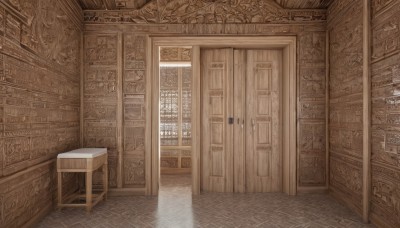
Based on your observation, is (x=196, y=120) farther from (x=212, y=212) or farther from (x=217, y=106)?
(x=212, y=212)

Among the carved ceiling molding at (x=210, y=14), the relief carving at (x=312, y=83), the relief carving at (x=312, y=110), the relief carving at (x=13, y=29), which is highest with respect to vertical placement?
the carved ceiling molding at (x=210, y=14)

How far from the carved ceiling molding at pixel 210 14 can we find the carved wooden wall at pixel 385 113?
1.44m

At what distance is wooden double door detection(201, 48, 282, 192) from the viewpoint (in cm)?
462

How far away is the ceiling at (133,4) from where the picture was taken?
4.26 meters

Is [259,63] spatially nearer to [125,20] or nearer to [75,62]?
[125,20]

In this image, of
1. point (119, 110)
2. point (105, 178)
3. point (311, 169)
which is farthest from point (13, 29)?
point (311, 169)

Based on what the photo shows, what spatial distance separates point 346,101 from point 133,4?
3776 millimetres

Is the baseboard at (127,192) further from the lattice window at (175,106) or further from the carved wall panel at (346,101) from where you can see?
the carved wall panel at (346,101)

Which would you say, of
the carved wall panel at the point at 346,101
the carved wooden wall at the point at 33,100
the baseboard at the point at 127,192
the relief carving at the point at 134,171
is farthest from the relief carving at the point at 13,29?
the carved wall panel at the point at 346,101

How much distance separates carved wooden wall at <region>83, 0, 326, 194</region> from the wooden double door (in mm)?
409

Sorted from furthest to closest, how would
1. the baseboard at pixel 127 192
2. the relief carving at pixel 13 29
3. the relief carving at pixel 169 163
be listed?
1. the relief carving at pixel 169 163
2. the baseboard at pixel 127 192
3. the relief carving at pixel 13 29

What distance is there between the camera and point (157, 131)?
447 cm

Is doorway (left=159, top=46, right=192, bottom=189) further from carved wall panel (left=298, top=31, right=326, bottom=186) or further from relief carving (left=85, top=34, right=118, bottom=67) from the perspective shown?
carved wall panel (left=298, top=31, right=326, bottom=186)

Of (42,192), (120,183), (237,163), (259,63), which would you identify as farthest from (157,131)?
(259,63)
